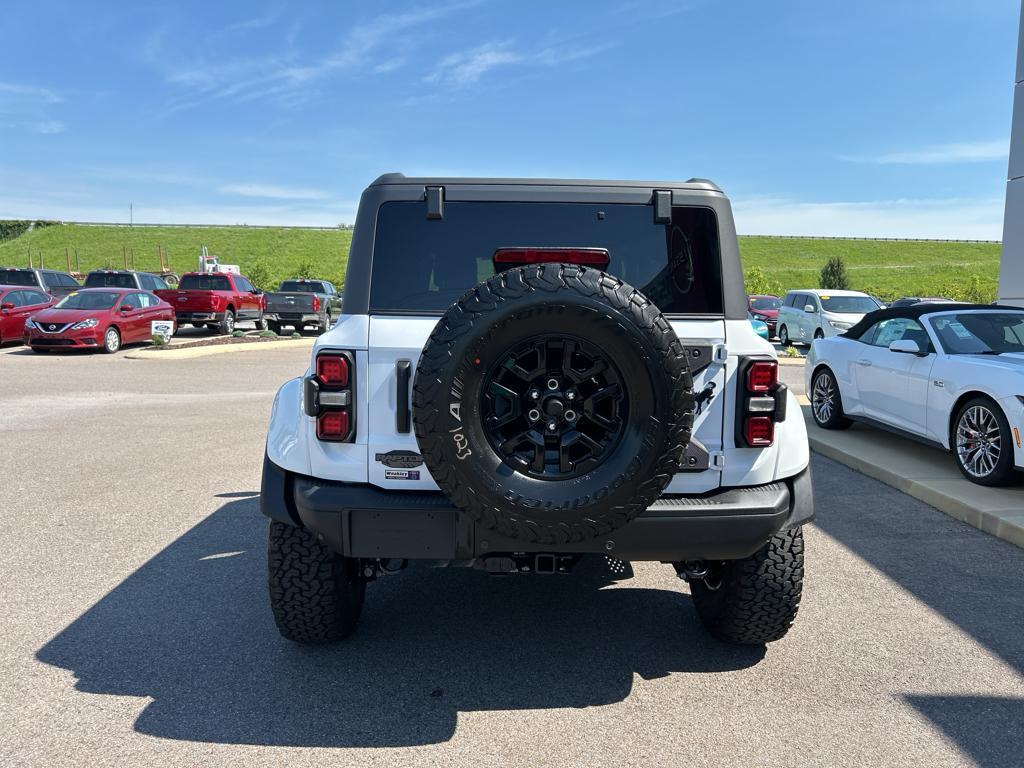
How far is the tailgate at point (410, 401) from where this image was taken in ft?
10.1

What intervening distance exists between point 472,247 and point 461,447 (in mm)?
1033

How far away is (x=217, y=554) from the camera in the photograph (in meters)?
4.86

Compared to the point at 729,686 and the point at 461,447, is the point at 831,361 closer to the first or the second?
the point at 729,686

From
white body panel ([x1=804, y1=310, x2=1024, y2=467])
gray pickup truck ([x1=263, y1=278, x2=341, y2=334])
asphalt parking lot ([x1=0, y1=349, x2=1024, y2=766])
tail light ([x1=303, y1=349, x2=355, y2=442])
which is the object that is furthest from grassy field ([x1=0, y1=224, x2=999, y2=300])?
tail light ([x1=303, y1=349, x2=355, y2=442])

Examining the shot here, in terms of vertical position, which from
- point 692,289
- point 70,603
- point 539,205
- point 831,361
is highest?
point 539,205

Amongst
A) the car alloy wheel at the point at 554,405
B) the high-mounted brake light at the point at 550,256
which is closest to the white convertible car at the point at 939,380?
the high-mounted brake light at the point at 550,256

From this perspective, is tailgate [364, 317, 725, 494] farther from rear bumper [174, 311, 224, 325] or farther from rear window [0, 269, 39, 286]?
rear window [0, 269, 39, 286]

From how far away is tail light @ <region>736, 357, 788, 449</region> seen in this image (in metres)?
3.12

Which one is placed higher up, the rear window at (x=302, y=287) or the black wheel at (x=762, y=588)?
the rear window at (x=302, y=287)

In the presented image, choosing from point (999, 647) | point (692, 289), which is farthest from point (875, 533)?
point (692, 289)

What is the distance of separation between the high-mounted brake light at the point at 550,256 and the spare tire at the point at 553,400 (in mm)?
355

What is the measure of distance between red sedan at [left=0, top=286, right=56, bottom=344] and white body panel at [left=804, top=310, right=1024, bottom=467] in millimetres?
17964

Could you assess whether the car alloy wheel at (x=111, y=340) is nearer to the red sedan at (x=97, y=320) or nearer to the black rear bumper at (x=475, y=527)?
the red sedan at (x=97, y=320)

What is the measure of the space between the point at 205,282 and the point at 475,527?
77.1 feet
